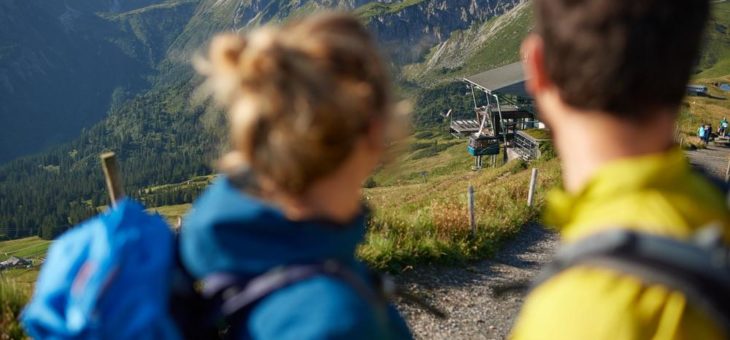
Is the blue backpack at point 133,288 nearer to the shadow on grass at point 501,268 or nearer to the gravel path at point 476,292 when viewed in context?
the gravel path at point 476,292

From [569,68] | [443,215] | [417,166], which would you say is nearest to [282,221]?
[569,68]

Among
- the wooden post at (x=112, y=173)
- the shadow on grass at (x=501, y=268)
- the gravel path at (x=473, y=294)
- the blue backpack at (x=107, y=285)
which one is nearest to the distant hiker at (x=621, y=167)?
the blue backpack at (x=107, y=285)

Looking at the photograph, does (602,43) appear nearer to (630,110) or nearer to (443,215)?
(630,110)

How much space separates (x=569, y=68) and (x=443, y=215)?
8628 mm

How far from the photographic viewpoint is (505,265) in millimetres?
9562

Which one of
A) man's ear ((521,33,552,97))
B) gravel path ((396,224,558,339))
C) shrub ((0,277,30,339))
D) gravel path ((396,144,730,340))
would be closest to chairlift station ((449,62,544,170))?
gravel path ((396,144,730,340))

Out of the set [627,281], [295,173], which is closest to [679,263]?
[627,281]

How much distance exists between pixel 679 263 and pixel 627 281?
10cm

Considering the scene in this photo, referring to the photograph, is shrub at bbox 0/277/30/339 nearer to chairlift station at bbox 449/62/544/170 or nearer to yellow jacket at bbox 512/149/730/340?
yellow jacket at bbox 512/149/730/340

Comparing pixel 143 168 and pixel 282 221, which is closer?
pixel 282 221

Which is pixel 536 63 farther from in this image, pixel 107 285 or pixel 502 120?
pixel 502 120

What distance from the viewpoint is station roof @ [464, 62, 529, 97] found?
3278 cm

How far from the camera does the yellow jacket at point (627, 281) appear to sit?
1083 millimetres

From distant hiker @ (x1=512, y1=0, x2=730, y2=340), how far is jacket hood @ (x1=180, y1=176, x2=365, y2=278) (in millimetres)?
587
